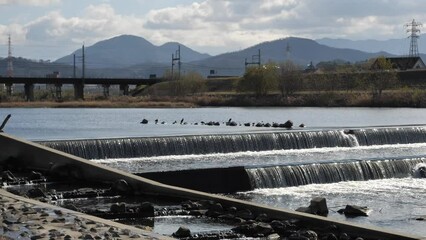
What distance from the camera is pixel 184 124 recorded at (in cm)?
5841

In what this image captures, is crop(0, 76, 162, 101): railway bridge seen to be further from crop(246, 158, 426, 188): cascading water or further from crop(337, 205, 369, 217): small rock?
crop(337, 205, 369, 217): small rock

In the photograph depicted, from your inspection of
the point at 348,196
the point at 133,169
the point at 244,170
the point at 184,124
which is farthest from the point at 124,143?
the point at 184,124

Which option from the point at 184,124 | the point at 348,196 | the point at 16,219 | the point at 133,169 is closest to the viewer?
the point at 16,219

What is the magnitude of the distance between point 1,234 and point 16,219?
157 cm

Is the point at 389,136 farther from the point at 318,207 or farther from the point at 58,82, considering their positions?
the point at 58,82

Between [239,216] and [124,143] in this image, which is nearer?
[239,216]

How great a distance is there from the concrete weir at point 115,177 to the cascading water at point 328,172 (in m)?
4.92

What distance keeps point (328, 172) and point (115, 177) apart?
8197mm

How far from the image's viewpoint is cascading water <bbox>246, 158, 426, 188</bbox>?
26172mm

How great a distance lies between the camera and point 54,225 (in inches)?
637

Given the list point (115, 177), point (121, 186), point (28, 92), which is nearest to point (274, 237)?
point (121, 186)

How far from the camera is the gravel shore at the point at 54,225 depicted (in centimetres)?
1498

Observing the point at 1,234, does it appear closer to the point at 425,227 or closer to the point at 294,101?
the point at 425,227

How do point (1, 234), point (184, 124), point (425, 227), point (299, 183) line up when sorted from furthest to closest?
point (184, 124) < point (299, 183) < point (425, 227) < point (1, 234)
